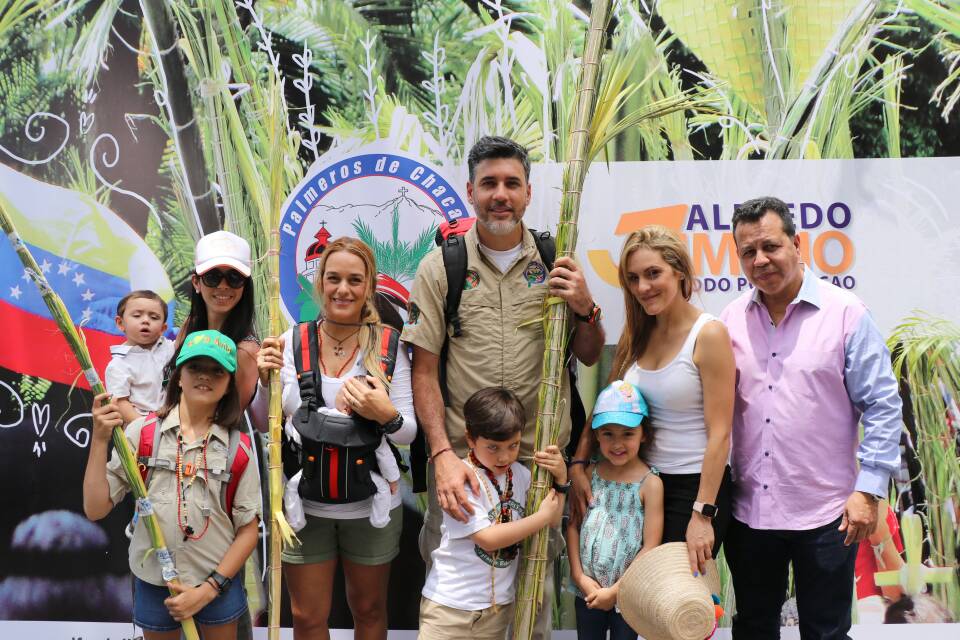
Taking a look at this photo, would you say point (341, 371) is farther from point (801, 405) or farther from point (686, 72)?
point (686, 72)

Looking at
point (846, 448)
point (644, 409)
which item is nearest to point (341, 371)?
point (644, 409)

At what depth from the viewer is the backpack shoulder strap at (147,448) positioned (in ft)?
8.64

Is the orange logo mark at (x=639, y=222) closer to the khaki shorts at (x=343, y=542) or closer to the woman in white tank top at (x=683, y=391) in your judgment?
the woman in white tank top at (x=683, y=391)

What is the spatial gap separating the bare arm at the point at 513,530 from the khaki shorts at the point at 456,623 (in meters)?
0.23

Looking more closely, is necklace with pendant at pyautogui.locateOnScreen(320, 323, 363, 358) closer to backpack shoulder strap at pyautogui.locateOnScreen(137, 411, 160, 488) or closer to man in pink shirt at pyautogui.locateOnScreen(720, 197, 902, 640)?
backpack shoulder strap at pyautogui.locateOnScreen(137, 411, 160, 488)

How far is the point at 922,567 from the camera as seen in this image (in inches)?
141

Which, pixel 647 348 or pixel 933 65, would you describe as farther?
pixel 933 65

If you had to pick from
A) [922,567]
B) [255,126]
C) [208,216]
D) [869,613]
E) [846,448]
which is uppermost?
[255,126]

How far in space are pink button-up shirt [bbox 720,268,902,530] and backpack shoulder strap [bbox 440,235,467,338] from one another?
109cm

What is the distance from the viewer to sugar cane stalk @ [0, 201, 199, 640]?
8.10 feet

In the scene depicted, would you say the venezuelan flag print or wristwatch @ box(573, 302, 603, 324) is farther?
the venezuelan flag print

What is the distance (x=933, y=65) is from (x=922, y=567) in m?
2.37

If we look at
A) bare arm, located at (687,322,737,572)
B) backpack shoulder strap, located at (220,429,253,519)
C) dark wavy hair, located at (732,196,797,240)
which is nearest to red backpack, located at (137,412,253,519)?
backpack shoulder strap, located at (220,429,253,519)

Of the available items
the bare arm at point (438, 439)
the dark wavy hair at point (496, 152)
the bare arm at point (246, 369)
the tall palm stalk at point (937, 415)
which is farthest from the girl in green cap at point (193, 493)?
the tall palm stalk at point (937, 415)
